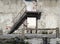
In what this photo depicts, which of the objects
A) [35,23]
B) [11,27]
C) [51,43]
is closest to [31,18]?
[35,23]

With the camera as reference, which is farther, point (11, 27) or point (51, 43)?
point (11, 27)

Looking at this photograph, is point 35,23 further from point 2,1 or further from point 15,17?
point 2,1

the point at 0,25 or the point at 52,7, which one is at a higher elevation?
the point at 52,7

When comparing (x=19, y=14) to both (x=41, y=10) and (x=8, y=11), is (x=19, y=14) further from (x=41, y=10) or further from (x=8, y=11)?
(x=41, y=10)

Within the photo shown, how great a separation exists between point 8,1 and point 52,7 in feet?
15.7

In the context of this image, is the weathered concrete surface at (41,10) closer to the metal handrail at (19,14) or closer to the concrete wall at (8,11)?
the concrete wall at (8,11)

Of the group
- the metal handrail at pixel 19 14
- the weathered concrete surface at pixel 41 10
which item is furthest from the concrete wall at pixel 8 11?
the metal handrail at pixel 19 14

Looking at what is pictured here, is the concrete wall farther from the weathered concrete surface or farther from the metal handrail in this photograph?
the metal handrail

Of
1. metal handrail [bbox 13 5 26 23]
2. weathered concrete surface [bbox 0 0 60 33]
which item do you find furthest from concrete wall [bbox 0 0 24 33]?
metal handrail [bbox 13 5 26 23]

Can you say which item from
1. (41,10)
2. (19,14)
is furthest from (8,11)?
(41,10)

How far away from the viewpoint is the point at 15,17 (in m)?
26.3

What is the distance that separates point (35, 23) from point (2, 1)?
429cm

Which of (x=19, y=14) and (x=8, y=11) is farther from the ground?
(x=8, y=11)

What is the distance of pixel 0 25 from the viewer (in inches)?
1035
